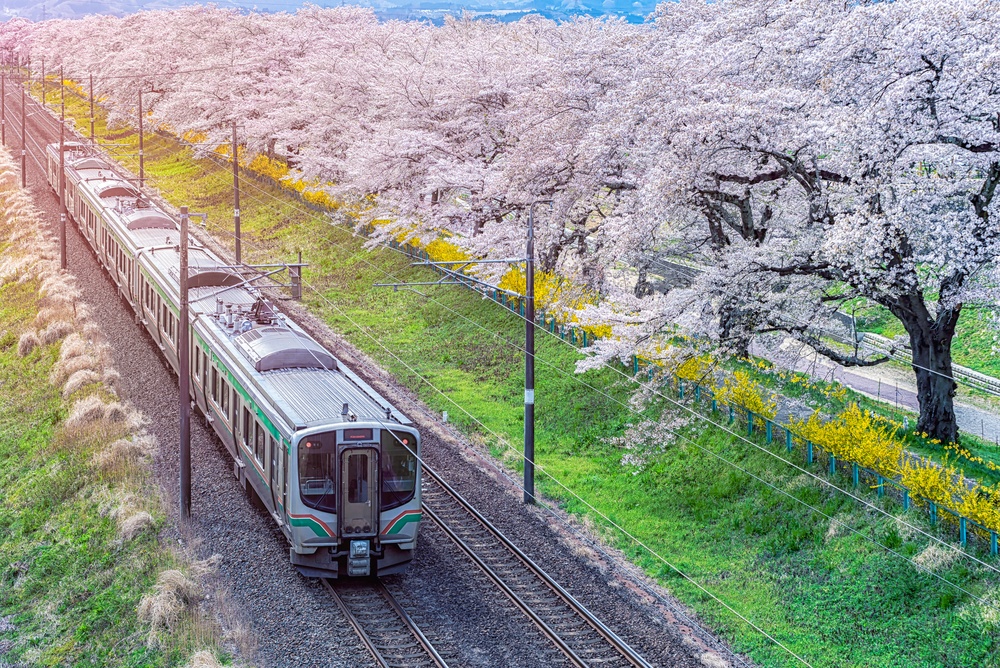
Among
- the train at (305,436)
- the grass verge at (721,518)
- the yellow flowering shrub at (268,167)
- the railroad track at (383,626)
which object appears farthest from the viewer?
the yellow flowering shrub at (268,167)

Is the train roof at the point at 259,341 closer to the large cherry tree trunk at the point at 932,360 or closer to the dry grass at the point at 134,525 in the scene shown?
the dry grass at the point at 134,525

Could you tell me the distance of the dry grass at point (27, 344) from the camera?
2830cm

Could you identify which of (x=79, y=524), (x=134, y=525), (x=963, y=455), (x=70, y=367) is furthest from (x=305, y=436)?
(x=70, y=367)

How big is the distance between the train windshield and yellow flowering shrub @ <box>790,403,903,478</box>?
854 cm

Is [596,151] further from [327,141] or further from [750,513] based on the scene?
[327,141]

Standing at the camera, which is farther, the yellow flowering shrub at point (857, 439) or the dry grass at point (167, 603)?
the yellow flowering shrub at point (857, 439)

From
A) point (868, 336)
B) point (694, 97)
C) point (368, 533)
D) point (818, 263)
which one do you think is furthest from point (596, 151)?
point (868, 336)


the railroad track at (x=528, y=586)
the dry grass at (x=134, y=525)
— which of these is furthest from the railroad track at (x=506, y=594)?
the dry grass at (x=134, y=525)

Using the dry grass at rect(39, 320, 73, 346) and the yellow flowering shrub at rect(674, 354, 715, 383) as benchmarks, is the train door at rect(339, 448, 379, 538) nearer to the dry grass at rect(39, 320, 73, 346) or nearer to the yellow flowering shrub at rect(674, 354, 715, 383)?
the yellow flowering shrub at rect(674, 354, 715, 383)

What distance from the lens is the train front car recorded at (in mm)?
14672

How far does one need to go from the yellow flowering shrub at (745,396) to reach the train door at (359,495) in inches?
320

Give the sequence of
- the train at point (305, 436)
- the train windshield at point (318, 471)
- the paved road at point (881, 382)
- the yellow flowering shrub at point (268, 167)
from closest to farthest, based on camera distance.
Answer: the train windshield at point (318, 471)
the train at point (305, 436)
the paved road at point (881, 382)
the yellow flowering shrub at point (268, 167)

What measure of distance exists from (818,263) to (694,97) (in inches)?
160

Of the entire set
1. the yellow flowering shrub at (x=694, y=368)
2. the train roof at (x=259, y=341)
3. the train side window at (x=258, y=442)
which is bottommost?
the train side window at (x=258, y=442)
